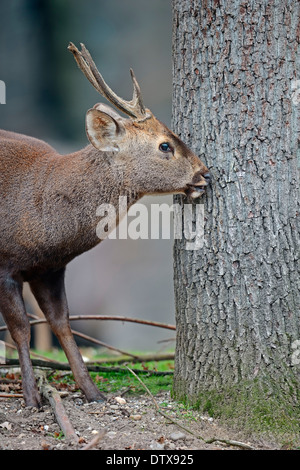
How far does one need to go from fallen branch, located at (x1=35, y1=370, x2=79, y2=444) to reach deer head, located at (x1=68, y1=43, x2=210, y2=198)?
1619 millimetres

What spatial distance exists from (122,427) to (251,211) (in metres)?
1.63

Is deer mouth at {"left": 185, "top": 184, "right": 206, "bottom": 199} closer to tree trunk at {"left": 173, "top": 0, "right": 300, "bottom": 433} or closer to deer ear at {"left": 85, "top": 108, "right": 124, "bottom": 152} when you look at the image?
tree trunk at {"left": 173, "top": 0, "right": 300, "bottom": 433}

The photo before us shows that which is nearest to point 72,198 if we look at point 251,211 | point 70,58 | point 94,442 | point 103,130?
point 103,130

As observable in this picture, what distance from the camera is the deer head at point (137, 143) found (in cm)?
413

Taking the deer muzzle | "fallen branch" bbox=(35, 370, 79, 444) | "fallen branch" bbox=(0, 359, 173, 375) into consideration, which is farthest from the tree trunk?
"fallen branch" bbox=(0, 359, 173, 375)

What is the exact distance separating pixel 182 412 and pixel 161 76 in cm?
907

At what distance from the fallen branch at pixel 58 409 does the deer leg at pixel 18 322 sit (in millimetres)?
93

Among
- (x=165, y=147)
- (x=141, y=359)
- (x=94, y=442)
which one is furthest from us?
(x=141, y=359)

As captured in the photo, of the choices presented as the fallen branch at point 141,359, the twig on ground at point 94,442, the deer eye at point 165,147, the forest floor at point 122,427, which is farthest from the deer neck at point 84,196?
the fallen branch at point 141,359

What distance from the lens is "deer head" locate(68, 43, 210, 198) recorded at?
413 cm

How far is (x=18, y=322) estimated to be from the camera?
4.42 m

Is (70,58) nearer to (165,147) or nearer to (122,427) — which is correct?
(165,147)

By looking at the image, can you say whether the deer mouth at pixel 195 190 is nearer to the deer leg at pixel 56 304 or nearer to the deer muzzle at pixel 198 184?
the deer muzzle at pixel 198 184
